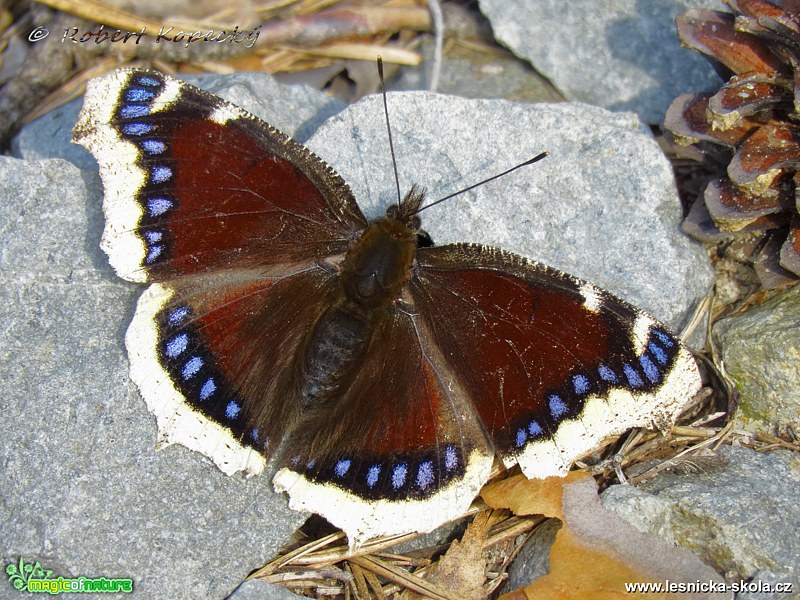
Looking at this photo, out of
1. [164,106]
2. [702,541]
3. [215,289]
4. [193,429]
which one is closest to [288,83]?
[164,106]

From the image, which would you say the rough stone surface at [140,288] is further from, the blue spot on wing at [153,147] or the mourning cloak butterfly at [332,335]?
the blue spot on wing at [153,147]

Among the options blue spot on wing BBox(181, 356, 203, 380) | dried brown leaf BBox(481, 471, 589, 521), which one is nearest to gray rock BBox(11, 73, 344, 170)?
blue spot on wing BBox(181, 356, 203, 380)

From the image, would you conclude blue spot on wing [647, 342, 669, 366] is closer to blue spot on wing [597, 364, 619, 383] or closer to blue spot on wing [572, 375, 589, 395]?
blue spot on wing [597, 364, 619, 383]

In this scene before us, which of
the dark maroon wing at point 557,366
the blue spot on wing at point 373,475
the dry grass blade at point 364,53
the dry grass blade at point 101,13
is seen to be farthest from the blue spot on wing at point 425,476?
the dry grass blade at point 101,13

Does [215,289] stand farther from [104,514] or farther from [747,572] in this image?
[747,572]

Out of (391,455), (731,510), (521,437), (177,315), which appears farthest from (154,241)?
(731,510)

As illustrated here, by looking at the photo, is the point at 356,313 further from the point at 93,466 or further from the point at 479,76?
the point at 479,76
